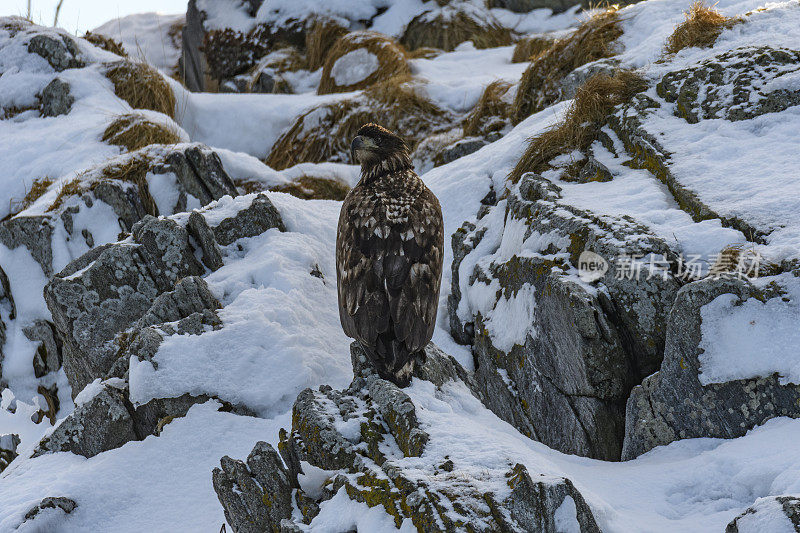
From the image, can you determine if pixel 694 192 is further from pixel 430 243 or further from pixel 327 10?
pixel 327 10

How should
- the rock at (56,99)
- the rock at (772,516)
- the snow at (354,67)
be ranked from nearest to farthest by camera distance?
1. the rock at (772,516)
2. the rock at (56,99)
3. the snow at (354,67)

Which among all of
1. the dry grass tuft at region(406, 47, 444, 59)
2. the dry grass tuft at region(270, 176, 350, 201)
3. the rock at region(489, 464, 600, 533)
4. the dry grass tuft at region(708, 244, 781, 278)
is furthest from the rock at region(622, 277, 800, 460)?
the dry grass tuft at region(406, 47, 444, 59)

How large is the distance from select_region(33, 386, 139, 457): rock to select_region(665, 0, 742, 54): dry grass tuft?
621cm

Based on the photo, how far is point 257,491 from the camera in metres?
3.46

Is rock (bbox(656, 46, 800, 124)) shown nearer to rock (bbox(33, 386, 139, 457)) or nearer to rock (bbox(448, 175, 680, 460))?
rock (bbox(448, 175, 680, 460))

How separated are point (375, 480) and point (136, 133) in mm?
8316

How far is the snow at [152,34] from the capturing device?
20.1 m

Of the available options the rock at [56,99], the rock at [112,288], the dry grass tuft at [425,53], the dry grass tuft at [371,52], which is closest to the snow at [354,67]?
the dry grass tuft at [371,52]

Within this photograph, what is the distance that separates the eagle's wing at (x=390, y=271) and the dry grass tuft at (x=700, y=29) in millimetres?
3916

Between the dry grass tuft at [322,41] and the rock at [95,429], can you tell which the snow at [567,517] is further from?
A: the dry grass tuft at [322,41]

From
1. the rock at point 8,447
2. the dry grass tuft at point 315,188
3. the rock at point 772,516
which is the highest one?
the rock at point 772,516

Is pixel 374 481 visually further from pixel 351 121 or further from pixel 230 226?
pixel 351 121

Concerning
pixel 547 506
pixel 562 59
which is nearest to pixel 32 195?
pixel 562 59

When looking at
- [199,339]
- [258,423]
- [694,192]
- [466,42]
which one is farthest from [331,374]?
[466,42]
